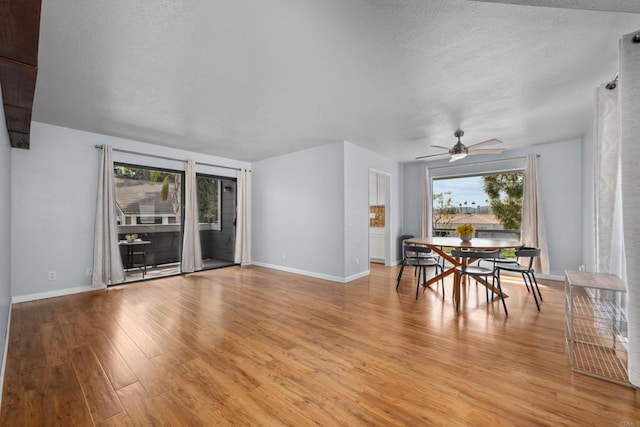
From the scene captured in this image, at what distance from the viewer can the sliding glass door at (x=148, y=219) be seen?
4953 mm

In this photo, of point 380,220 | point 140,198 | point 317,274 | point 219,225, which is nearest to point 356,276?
point 317,274

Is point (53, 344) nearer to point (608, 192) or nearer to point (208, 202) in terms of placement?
point (208, 202)

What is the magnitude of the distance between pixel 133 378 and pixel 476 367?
259 centimetres

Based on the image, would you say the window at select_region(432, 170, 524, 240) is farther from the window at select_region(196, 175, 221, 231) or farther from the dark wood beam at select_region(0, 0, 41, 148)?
the dark wood beam at select_region(0, 0, 41, 148)

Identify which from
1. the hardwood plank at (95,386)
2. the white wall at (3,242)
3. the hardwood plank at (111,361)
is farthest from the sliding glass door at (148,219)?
the hardwood plank at (95,386)

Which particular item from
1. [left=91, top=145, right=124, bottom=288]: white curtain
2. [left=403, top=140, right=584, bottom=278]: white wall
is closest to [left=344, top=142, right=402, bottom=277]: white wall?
[left=403, top=140, right=584, bottom=278]: white wall

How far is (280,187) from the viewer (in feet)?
19.3

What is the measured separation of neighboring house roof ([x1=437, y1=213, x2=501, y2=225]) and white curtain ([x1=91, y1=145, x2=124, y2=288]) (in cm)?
675

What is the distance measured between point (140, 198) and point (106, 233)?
1.07 metres

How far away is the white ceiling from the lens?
69.7 inches

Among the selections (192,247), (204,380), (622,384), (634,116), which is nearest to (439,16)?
(634,116)

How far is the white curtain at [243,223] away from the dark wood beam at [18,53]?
3.70 metres

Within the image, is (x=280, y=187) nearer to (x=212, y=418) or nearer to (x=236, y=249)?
(x=236, y=249)

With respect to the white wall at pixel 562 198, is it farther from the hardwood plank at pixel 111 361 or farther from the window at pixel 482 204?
A: the hardwood plank at pixel 111 361
